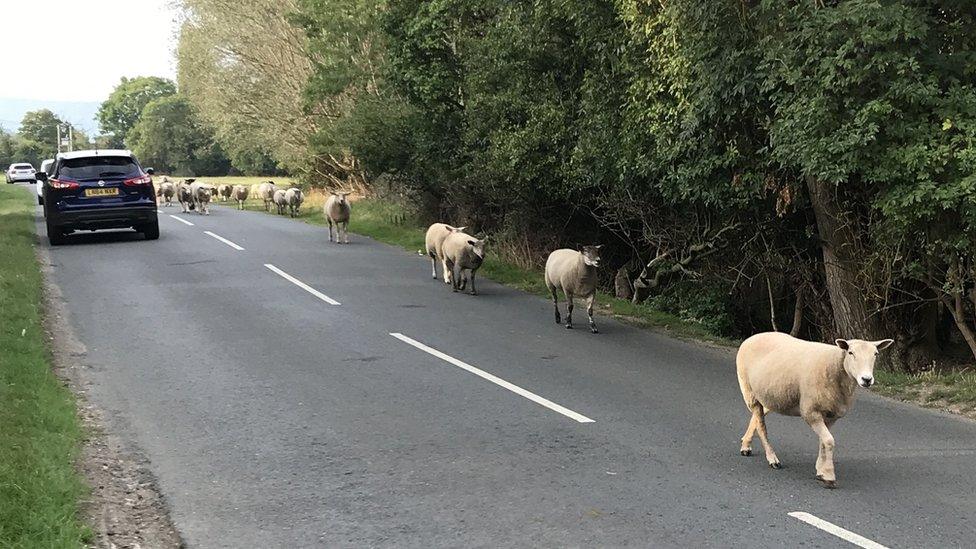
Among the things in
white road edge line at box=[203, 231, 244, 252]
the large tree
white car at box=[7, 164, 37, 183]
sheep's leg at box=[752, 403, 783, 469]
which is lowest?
white car at box=[7, 164, 37, 183]

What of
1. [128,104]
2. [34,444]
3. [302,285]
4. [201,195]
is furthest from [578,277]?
[128,104]

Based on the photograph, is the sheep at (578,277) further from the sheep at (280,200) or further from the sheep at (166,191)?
the sheep at (166,191)

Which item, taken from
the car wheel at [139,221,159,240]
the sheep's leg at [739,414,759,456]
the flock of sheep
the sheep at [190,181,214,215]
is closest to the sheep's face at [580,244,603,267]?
the flock of sheep

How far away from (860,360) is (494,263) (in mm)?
14798

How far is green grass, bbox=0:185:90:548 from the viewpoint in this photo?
540 cm

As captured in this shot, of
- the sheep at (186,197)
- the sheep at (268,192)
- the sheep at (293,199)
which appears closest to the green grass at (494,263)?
the sheep at (293,199)

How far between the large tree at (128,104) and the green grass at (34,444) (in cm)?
16706

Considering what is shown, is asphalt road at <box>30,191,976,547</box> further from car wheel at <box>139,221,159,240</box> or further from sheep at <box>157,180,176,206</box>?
sheep at <box>157,180,176,206</box>

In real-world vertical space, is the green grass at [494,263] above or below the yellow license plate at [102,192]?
below

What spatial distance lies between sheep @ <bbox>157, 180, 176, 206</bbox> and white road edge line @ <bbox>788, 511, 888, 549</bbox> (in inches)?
1624

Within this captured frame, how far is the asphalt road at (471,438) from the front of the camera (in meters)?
5.82

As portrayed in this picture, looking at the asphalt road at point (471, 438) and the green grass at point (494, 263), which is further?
the green grass at point (494, 263)

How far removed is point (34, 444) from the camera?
6.84 meters

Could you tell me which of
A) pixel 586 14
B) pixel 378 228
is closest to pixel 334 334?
pixel 586 14
